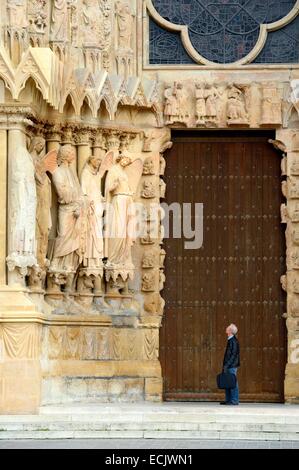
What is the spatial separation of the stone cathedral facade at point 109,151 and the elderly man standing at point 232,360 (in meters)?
1.38

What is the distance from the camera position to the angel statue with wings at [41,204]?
27312 millimetres

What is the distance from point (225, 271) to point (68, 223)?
3146 millimetres

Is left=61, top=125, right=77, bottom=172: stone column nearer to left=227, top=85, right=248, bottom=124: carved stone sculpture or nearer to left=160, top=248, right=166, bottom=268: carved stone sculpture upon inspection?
left=160, top=248, right=166, bottom=268: carved stone sculpture

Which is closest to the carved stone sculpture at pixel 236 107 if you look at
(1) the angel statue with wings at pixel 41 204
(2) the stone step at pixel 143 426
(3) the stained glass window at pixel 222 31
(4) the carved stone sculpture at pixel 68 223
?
(3) the stained glass window at pixel 222 31

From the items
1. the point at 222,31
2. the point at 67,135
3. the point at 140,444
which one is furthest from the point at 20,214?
the point at 140,444

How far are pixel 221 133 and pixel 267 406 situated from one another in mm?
4956

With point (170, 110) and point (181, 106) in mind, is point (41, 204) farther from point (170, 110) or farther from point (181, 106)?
point (181, 106)

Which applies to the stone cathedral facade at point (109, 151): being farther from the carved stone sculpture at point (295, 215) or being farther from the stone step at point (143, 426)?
the stone step at point (143, 426)

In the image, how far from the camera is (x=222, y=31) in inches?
1169

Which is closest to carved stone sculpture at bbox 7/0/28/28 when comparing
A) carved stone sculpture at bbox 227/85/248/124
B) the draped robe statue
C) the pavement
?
the draped robe statue

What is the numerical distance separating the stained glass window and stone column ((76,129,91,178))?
2.14 meters

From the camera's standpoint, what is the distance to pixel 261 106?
29.2 meters

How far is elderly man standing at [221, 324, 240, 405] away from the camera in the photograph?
90.9 ft
